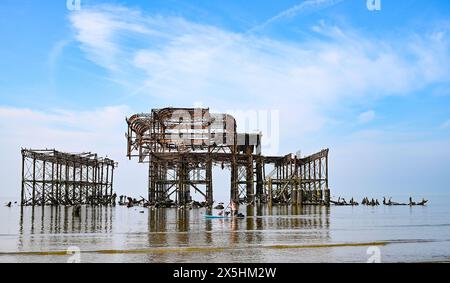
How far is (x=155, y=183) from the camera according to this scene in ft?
250

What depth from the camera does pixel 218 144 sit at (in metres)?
75.5
